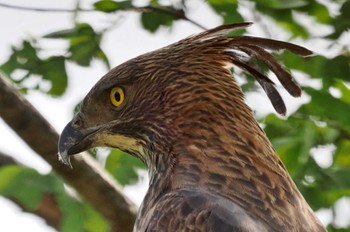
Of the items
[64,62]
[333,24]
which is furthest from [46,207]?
[333,24]

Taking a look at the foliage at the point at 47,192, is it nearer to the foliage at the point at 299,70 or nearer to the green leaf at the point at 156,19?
the foliage at the point at 299,70

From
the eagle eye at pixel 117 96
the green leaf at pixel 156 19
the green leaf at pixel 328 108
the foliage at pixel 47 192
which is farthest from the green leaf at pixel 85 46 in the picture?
the green leaf at pixel 328 108

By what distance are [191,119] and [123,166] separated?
1.01 meters

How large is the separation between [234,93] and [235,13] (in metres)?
0.83

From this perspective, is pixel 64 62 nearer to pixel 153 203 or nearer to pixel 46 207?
pixel 46 207

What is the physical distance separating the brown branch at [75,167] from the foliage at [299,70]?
0.32 metres

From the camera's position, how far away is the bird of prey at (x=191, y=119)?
5215 millimetres

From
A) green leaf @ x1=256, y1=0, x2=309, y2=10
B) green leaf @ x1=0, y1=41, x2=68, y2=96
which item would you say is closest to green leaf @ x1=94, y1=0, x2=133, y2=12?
green leaf @ x1=0, y1=41, x2=68, y2=96

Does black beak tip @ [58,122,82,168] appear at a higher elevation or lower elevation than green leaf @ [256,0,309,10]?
higher

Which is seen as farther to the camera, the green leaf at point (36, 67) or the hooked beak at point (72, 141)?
the green leaf at point (36, 67)

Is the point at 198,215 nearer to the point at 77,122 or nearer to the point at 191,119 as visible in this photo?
the point at 191,119

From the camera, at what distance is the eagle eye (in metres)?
5.63

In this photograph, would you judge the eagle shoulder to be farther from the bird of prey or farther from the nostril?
the nostril

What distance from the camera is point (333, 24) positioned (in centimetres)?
642
